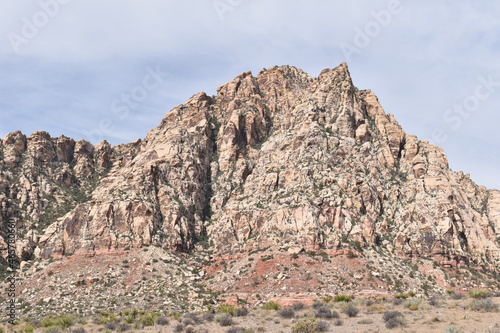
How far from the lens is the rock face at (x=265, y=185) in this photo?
7788cm

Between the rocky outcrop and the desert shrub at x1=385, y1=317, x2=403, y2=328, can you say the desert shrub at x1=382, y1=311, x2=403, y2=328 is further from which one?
the rocky outcrop

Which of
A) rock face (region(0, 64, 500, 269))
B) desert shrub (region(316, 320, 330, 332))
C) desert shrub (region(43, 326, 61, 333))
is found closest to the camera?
desert shrub (region(316, 320, 330, 332))

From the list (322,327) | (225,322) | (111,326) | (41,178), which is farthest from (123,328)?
(41,178)

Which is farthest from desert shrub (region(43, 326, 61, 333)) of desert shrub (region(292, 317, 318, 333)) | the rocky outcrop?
the rocky outcrop

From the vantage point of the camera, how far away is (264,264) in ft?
229

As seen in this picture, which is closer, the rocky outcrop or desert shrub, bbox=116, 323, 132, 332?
desert shrub, bbox=116, 323, 132, 332

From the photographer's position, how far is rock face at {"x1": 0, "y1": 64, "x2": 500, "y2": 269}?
255ft

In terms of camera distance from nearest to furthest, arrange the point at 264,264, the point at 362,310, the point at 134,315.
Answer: the point at 362,310, the point at 134,315, the point at 264,264

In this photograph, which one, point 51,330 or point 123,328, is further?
point 51,330

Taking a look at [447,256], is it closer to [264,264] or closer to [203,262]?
[264,264]

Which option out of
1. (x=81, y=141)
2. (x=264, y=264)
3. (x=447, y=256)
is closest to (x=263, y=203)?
(x=264, y=264)

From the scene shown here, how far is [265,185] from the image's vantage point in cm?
9244

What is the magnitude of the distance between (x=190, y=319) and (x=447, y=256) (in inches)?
2465

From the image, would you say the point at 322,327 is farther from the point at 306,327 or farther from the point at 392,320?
the point at 392,320
